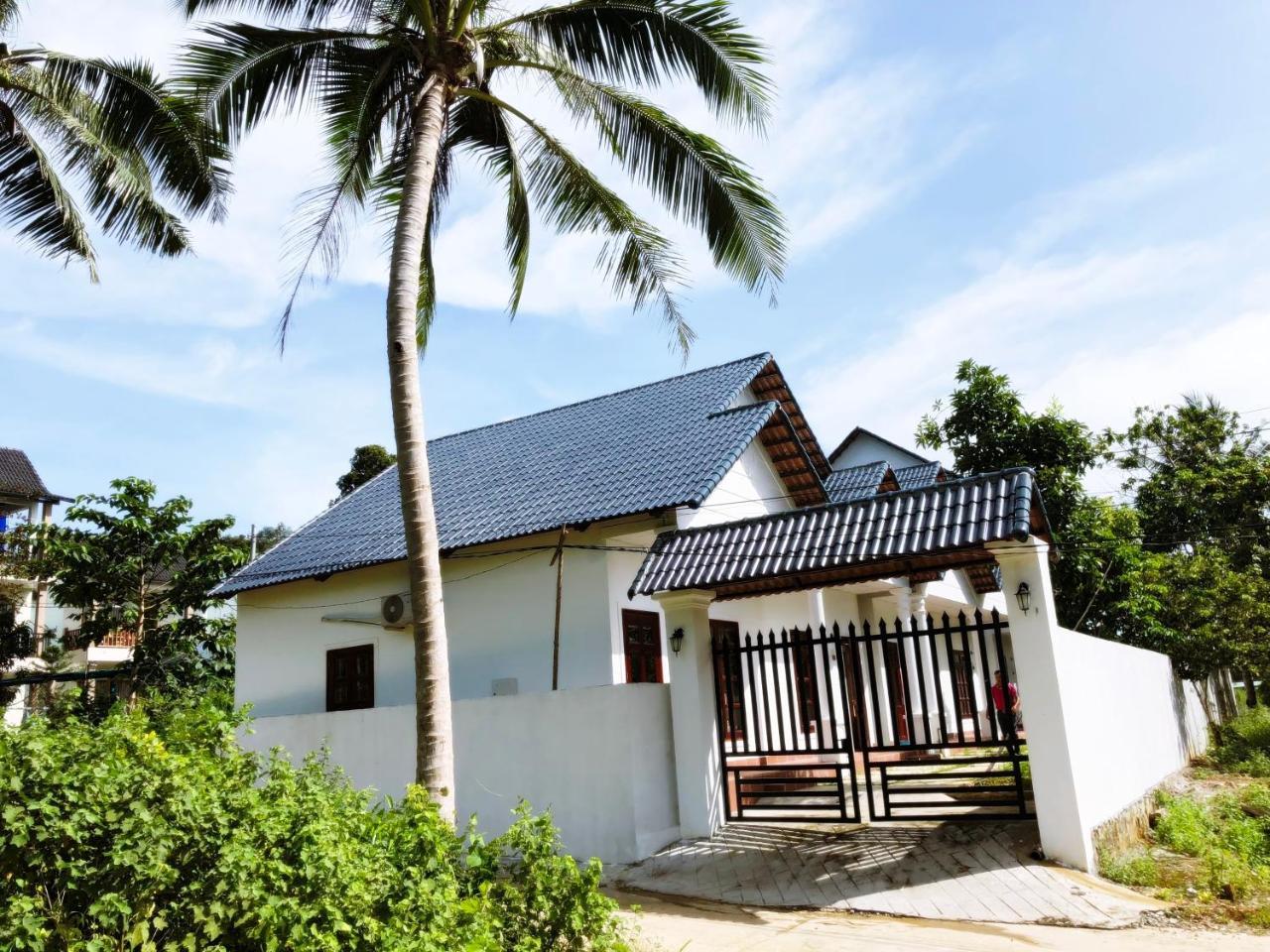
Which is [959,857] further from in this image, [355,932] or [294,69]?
[294,69]

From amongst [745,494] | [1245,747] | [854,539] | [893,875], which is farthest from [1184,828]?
[1245,747]

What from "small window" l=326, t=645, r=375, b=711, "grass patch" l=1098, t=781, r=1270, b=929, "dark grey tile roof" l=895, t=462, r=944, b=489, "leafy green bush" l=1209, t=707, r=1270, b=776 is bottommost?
"leafy green bush" l=1209, t=707, r=1270, b=776

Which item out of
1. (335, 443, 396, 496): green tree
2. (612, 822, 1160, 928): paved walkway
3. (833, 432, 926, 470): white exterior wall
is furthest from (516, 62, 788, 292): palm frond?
(335, 443, 396, 496): green tree

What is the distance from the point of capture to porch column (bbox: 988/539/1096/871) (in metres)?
7.85

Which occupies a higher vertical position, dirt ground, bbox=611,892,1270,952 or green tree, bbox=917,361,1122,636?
green tree, bbox=917,361,1122,636

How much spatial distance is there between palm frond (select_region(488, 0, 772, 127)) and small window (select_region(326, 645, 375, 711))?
9482mm

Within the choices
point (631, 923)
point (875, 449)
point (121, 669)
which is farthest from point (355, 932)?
point (875, 449)

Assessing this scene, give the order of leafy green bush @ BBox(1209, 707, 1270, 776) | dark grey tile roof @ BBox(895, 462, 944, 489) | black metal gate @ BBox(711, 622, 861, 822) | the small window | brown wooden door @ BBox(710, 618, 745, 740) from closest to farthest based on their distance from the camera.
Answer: black metal gate @ BBox(711, 622, 861, 822) → brown wooden door @ BBox(710, 618, 745, 740) → the small window → leafy green bush @ BBox(1209, 707, 1270, 776) → dark grey tile roof @ BBox(895, 462, 944, 489)

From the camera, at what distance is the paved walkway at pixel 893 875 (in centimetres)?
714

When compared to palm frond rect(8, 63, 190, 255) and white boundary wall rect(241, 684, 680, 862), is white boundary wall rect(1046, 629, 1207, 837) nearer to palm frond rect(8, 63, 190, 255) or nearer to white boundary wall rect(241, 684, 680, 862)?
white boundary wall rect(241, 684, 680, 862)

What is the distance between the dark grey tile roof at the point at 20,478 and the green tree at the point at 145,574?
529 inches

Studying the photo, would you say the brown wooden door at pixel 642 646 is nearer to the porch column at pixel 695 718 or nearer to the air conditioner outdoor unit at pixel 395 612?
the porch column at pixel 695 718

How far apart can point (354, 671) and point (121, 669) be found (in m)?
6.59

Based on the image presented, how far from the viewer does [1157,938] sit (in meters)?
6.34
